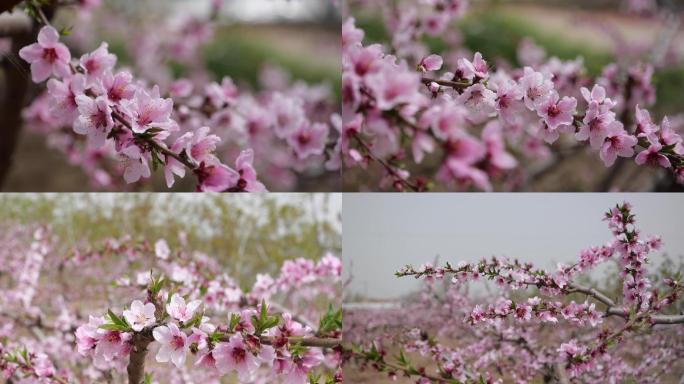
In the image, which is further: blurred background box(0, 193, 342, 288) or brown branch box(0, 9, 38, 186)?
blurred background box(0, 193, 342, 288)

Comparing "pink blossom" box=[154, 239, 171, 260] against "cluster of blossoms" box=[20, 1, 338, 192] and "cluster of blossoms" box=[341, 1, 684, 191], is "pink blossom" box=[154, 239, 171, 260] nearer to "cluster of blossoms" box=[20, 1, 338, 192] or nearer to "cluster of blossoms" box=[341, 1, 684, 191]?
"cluster of blossoms" box=[20, 1, 338, 192]

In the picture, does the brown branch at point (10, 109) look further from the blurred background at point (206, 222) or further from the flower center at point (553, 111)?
the flower center at point (553, 111)

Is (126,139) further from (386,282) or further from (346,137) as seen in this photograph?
(386,282)

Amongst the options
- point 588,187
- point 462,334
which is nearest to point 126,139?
point 462,334

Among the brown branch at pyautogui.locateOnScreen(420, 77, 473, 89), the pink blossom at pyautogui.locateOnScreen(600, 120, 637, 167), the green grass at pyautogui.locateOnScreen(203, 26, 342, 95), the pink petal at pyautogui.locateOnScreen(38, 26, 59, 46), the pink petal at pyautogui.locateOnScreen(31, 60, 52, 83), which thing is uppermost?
the green grass at pyautogui.locateOnScreen(203, 26, 342, 95)

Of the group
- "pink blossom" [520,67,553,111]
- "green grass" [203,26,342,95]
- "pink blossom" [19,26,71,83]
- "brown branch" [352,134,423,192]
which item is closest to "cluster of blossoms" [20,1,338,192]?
"pink blossom" [19,26,71,83]

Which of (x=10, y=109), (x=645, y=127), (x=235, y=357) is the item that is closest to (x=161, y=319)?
(x=235, y=357)

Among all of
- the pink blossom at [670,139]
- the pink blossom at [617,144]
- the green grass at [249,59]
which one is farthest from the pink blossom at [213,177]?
the green grass at [249,59]
